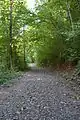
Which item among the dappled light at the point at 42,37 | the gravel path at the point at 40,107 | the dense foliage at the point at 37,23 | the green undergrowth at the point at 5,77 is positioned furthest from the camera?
the dense foliage at the point at 37,23

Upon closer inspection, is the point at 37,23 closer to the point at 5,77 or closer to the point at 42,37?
the point at 42,37

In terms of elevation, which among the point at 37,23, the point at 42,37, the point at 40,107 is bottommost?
the point at 40,107

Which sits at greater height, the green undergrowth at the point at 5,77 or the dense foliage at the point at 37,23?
the dense foliage at the point at 37,23

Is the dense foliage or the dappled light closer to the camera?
the dappled light

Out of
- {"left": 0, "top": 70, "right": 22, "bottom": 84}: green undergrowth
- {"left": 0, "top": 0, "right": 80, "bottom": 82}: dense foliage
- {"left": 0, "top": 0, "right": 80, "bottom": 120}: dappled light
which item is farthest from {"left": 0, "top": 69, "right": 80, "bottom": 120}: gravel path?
{"left": 0, "top": 0, "right": 80, "bottom": 82}: dense foliage

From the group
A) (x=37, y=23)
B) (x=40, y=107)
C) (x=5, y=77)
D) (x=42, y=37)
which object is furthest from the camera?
(x=42, y=37)

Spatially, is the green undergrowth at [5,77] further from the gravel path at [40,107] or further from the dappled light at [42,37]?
the gravel path at [40,107]

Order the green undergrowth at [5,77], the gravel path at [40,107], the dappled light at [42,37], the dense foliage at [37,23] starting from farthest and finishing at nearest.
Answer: the dense foliage at [37,23] < the dappled light at [42,37] < the green undergrowth at [5,77] < the gravel path at [40,107]

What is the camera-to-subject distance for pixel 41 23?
24.6m

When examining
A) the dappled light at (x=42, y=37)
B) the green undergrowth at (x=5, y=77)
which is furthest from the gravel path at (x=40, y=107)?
the green undergrowth at (x=5, y=77)

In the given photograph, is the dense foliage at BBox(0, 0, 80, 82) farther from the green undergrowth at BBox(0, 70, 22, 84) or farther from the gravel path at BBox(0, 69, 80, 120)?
the gravel path at BBox(0, 69, 80, 120)

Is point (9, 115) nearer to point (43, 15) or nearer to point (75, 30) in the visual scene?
point (75, 30)

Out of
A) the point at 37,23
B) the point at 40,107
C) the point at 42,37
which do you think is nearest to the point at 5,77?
the point at 40,107

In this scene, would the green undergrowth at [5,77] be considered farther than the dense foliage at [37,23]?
No
